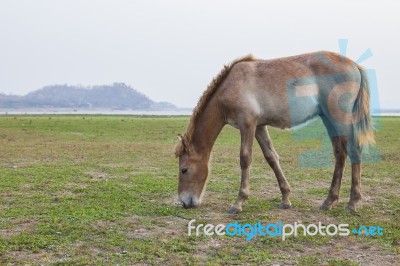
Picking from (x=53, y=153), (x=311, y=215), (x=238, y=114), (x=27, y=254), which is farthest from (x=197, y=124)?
(x=53, y=153)

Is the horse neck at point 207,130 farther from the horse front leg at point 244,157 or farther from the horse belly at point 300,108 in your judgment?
the horse belly at point 300,108

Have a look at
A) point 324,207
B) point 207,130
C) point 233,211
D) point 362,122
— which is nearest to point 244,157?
point 207,130

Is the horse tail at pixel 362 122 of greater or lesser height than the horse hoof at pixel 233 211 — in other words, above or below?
above

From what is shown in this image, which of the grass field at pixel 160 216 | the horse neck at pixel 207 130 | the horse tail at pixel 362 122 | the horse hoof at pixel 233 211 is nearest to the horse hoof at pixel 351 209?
the grass field at pixel 160 216

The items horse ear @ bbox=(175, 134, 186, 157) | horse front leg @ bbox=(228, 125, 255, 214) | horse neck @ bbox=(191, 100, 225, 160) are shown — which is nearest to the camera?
horse front leg @ bbox=(228, 125, 255, 214)

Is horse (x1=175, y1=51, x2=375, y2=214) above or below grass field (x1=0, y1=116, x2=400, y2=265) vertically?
above

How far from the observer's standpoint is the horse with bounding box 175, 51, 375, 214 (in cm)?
768

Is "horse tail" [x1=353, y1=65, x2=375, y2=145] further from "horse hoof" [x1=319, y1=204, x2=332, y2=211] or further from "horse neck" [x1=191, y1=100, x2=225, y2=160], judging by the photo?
"horse neck" [x1=191, y1=100, x2=225, y2=160]

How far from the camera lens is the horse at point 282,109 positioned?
7.68 metres

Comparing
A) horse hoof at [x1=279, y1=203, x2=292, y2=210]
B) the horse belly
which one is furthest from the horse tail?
horse hoof at [x1=279, y1=203, x2=292, y2=210]

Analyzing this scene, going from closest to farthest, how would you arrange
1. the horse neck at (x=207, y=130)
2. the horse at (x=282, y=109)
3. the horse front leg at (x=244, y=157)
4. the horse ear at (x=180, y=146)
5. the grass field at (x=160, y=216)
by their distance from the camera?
the grass field at (x=160, y=216), the horse front leg at (x=244, y=157), the horse at (x=282, y=109), the horse ear at (x=180, y=146), the horse neck at (x=207, y=130)

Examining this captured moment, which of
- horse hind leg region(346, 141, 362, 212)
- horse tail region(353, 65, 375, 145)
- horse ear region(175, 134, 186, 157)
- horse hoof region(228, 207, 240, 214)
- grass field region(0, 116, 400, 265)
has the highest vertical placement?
horse tail region(353, 65, 375, 145)

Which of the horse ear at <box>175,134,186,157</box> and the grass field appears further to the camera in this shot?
the horse ear at <box>175,134,186,157</box>

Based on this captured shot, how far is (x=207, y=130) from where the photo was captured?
802 centimetres
